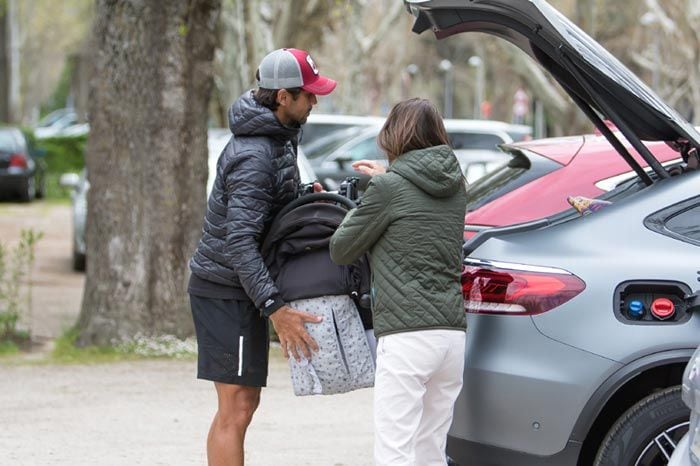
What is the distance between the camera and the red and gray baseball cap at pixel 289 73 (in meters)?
4.98

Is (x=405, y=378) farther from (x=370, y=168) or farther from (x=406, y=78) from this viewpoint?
(x=406, y=78)

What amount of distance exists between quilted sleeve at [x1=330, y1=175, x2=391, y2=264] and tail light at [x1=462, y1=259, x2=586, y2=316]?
452 millimetres

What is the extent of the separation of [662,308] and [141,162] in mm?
5472

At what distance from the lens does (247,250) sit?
192 inches

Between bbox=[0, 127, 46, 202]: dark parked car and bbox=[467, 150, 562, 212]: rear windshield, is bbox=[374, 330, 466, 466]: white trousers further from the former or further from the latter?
bbox=[0, 127, 46, 202]: dark parked car

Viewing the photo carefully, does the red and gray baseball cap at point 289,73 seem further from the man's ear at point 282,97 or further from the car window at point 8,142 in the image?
the car window at point 8,142

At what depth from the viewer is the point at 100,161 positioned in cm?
954

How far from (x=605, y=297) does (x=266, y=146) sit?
1363mm

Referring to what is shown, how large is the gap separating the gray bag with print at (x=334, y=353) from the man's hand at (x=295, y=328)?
25mm

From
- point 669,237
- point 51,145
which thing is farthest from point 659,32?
point 669,237

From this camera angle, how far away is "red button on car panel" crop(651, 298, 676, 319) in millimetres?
4699

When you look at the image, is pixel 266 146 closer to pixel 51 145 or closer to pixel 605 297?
pixel 605 297

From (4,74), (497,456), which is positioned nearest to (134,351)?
(497,456)

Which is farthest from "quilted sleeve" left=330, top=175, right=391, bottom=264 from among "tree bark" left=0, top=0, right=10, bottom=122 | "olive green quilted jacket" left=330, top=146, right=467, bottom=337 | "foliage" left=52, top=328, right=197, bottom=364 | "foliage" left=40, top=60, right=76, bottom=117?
"foliage" left=40, top=60, right=76, bottom=117
